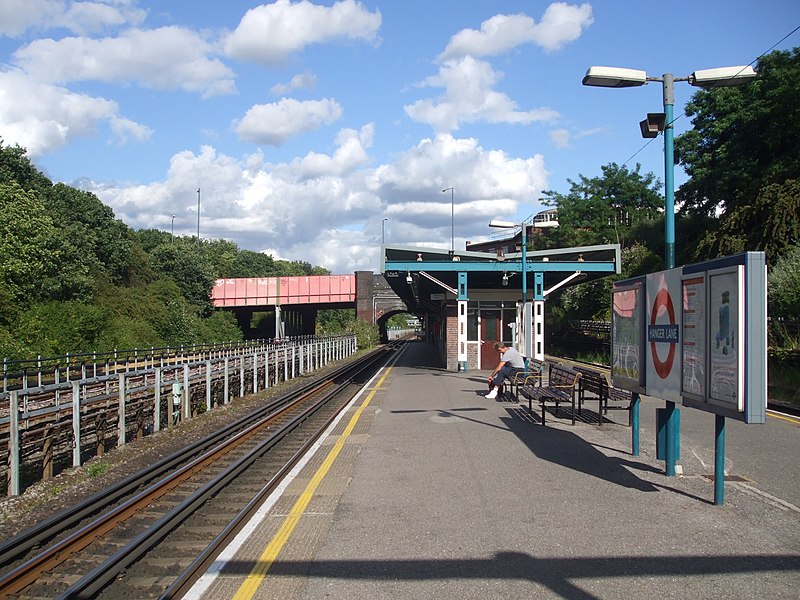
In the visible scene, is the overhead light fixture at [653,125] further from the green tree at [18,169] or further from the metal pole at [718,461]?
the green tree at [18,169]

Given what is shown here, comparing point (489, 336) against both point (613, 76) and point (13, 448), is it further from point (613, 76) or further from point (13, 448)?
point (13, 448)

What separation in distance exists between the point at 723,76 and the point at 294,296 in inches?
2344

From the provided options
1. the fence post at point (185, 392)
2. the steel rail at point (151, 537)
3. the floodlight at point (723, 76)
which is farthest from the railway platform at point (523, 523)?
the fence post at point (185, 392)

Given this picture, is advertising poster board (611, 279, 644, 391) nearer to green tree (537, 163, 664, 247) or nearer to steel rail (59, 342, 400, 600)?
steel rail (59, 342, 400, 600)

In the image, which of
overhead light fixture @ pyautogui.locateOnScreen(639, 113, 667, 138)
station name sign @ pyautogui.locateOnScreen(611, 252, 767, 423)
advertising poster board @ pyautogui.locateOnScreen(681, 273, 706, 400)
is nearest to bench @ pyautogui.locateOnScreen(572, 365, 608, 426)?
station name sign @ pyautogui.locateOnScreen(611, 252, 767, 423)

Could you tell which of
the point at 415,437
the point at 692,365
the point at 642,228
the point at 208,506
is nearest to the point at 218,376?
the point at 415,437

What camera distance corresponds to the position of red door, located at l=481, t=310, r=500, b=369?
26.8m

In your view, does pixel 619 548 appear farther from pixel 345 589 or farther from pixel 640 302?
pixel 640 302

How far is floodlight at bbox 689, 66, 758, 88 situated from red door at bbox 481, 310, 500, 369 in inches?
700

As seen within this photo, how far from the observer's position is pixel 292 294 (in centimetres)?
6688

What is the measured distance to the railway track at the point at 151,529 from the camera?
5.37m

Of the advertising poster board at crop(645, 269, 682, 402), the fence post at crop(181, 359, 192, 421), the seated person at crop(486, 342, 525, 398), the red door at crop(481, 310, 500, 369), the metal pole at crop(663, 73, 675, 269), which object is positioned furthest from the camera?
the red door at crop(481, 310, 500, 369)

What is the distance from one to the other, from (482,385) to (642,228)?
3380 cm

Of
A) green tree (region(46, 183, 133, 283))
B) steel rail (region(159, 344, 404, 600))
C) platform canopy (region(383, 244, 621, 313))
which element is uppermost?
green tree (region(46, 183, 133, 283))
